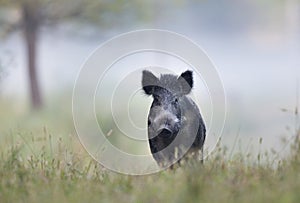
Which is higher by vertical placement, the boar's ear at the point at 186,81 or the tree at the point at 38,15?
the tree at the point at 38,15

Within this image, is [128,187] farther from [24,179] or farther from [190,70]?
[190,70]

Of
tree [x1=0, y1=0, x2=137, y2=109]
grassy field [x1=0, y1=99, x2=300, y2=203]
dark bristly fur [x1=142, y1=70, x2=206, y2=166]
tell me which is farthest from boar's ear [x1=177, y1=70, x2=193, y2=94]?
tree [x1=0, y1=0, x2=137, y2=109]

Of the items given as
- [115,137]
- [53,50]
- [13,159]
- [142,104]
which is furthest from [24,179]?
[53,50]

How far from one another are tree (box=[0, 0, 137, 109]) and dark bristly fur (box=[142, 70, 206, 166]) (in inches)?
486

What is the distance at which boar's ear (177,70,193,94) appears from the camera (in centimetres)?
786

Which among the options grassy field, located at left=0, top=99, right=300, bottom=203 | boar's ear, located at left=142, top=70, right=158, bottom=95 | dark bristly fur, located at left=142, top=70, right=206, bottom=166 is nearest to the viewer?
grassy field, located at left=0, top=99, right=300, bottom=203

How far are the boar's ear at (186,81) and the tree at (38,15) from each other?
12.3 m

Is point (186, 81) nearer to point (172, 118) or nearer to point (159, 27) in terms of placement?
point (172, 118)

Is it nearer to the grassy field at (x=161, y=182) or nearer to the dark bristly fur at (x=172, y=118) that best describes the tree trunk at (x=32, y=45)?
the dark bristly fur at (x=172, y=118)

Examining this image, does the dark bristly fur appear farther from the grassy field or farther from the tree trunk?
the tree trunk

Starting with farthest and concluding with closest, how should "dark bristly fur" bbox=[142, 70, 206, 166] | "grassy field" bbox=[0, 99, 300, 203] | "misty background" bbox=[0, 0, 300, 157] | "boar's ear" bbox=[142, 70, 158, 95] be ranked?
"misty background" bbox=[0, 0, 300, 157] < "boar's ear" bbox=[142, 70, 158, 95] < "dark bristly fur" bbox=[142, 70, 206, 166] < "grassy field" bbox=[0, 99, 300, 203]

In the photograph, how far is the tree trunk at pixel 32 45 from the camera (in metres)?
20.8

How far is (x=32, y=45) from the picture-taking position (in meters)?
21.6

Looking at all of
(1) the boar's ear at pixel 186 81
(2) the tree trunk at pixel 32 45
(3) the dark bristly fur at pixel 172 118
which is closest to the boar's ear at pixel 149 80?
(3) the dark bristly fur at pixel 172 118
